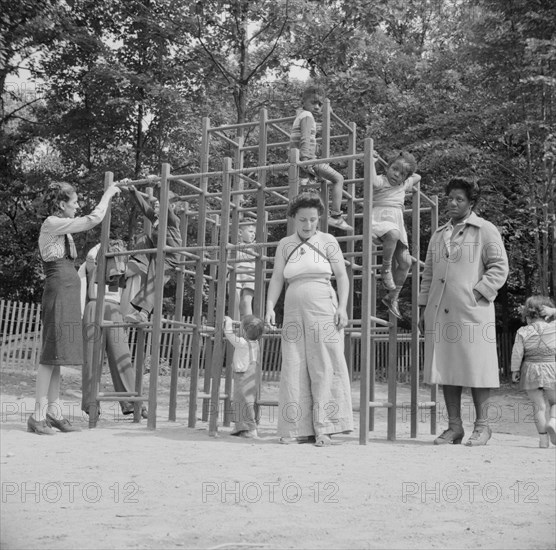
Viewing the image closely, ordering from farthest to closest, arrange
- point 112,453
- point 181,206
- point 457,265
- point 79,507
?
1. point 181,206
2. point 457,265
3. point 112,453
4. point 79,507

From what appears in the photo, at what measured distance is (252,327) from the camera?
705 cm

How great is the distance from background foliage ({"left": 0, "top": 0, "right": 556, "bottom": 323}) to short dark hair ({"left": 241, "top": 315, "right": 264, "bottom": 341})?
961 centimetres

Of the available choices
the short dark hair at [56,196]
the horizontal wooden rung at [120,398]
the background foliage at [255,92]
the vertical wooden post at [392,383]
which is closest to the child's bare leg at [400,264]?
the vertical wooden post at [392,383]

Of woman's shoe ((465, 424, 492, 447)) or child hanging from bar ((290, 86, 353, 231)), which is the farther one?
child hanging from bar ((290, 86, 353, 231))

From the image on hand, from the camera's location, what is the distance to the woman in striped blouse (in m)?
6.91

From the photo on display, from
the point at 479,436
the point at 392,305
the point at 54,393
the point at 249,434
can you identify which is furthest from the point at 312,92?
the point at 54,393

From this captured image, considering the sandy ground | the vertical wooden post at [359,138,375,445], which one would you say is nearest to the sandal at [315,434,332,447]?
the sandy ground

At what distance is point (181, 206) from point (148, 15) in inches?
409

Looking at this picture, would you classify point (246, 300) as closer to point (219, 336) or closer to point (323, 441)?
point (219, 336)

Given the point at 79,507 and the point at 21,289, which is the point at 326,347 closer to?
the point at 79,507

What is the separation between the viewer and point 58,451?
231 inches

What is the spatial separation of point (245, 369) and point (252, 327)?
36cm

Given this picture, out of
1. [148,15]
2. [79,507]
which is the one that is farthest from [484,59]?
[79,507]

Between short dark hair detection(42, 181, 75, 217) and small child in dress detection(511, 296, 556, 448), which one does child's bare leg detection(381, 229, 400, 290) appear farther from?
short dark hair detection(42, 181, 75, 217)
